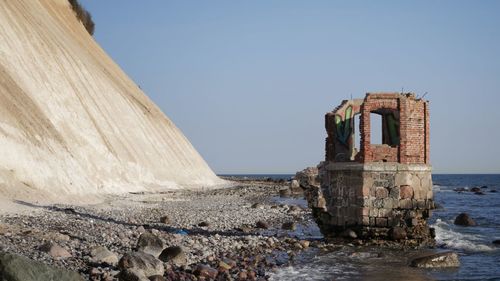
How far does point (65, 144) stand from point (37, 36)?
11066 mm

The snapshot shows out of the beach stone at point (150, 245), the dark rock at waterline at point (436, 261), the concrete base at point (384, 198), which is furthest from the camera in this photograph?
the concrete base at point (384, 198)

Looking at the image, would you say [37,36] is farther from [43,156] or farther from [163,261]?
[163,261]

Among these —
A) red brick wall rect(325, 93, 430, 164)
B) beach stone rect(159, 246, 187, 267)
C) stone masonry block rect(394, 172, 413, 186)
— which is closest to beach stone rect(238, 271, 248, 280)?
beach stone rect(159, 246, 187, 267)

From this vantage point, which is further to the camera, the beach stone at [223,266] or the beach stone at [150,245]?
the beach stone at [150,245]

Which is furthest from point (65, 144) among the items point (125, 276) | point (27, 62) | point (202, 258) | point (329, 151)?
point (125, 276)

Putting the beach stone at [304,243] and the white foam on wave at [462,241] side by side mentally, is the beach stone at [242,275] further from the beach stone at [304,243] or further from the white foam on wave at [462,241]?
the white foam on wave at [462,241]

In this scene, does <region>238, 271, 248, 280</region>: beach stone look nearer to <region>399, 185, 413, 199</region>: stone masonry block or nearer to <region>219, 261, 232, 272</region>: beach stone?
<region>219, 261, 232, 272</region>: beach stone

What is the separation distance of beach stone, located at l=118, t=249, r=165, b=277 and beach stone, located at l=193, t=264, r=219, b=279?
2.78 ft

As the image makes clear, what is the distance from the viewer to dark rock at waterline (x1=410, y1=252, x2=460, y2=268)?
15156mm

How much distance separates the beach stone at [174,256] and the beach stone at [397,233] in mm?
7377

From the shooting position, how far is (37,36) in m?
37.9

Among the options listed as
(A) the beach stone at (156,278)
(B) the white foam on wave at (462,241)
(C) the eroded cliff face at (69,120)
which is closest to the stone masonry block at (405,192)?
(B) the white foam on wave at (462,241)

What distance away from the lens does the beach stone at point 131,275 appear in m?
10.6

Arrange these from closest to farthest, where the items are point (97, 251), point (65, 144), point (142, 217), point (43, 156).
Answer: point (97, 251)
point (142, 217)
point (43, 156)
point (65, 144)
